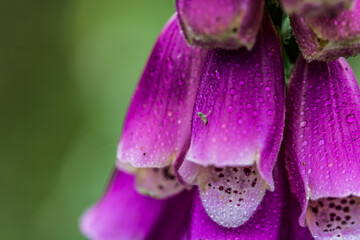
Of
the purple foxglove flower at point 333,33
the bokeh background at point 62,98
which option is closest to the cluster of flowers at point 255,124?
the purple foxglove flower at point 333,33

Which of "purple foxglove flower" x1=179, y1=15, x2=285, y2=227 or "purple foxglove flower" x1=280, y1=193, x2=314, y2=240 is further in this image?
"purple foxglove flower" x1=280, y1=193, x2=314, y2=240

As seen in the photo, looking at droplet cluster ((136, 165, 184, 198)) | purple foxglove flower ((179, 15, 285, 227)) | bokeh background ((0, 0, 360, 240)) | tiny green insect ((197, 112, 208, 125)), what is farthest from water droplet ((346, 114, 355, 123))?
bokeh background ((0, 0, 360, 240))

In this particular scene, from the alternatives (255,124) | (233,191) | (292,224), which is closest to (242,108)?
(255,124)

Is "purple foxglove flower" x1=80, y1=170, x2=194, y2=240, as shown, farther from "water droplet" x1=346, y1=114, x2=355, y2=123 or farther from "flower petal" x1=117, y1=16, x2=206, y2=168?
"water droplet" x1=346, y1=114, x2=355, y2=123

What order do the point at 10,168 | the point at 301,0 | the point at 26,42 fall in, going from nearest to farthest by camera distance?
the point at 301,0
the point at 10,168
the point at 26,42

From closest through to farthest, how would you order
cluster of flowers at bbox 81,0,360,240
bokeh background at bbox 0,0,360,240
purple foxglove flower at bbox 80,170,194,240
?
1. cluster of flowers at bbox 81,0,360,240
2. purple foxglove flower at bbox 80,170,194,240
3. bokeh background at bbox 0,0,360,240

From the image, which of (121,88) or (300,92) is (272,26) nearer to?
(300,92)

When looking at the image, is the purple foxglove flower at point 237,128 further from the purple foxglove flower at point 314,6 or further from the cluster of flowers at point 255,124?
the purple foxglove flower at point 314,6

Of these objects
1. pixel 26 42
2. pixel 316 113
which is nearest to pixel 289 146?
pixel 316 113
